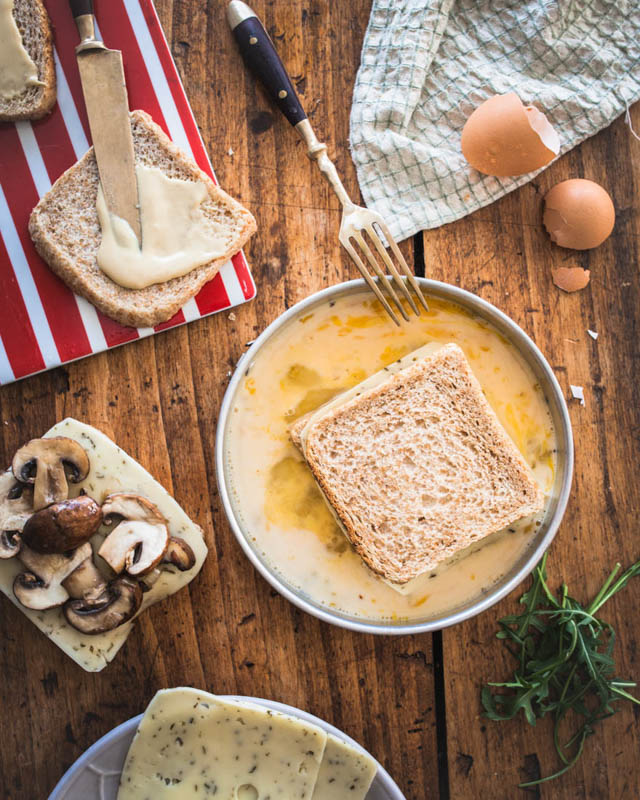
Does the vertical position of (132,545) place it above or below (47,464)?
below

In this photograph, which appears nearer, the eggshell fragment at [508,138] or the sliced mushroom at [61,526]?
the sliced mushroom at [61,526]

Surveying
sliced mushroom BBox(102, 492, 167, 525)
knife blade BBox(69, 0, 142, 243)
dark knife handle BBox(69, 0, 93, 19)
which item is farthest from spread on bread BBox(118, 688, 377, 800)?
dark knife handle BBox(69, 0, 93, 19)

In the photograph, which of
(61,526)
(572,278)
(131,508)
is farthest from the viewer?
(572,278)

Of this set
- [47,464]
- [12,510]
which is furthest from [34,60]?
[12,510]

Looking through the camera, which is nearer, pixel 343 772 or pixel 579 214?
pixel 343 772

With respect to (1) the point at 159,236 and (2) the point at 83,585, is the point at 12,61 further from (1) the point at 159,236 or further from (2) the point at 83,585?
(2) the point at 83,585

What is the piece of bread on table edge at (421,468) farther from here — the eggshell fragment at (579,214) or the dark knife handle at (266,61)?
the dark knife handle at (266,61)

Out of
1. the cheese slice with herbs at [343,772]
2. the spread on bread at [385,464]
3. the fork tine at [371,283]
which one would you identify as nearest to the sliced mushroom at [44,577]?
the spread on bread at [385,464]
